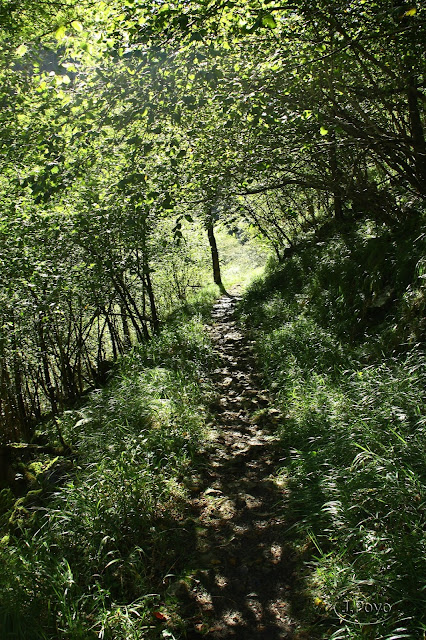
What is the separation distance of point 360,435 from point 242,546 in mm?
1536

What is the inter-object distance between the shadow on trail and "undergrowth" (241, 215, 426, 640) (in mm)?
194

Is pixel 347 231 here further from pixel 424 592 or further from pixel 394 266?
pixel 424 592

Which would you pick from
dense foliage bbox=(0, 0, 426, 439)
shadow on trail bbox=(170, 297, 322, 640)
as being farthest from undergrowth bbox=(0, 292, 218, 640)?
dense foliage bbox=(0, 0, 426, 439)

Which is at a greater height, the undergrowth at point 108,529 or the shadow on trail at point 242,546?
the undergrowth at point 108,529

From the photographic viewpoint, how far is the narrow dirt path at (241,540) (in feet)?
10.5

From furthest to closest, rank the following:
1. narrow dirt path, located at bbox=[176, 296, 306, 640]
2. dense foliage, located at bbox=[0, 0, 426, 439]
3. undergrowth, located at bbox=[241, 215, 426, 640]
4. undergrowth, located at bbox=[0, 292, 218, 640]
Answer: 1. dense foliage, located at bbox=[0, 0, 426, 439]
2. narrow dirt path, located at bbox=[176, 296, 306, 640]
3. undergrowth, located at bbox=[0, 292, 218, 640]
4. undergrowth, located at bbox=[241, 215, 426, 640]

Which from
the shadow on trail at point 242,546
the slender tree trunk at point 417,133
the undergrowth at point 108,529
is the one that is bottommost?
the shadow on trail at point 242,546

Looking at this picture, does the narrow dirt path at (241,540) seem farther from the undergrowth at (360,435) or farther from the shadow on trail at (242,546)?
the undergrowth at (360,435)

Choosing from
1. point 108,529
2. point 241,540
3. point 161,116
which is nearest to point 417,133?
point 161,116

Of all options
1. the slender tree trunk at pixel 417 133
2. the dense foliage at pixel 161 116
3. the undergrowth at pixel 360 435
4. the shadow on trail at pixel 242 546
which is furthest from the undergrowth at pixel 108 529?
the slender tree trunk at pixel 417 133

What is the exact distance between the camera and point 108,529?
12.9 ft

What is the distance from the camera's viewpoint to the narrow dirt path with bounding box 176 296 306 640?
3.20m

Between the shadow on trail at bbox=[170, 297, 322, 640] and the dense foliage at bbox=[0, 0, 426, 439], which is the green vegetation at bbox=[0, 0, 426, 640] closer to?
the dense foliage at bbox=[0, 0, 426, 439]

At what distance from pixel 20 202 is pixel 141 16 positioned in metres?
4.09
